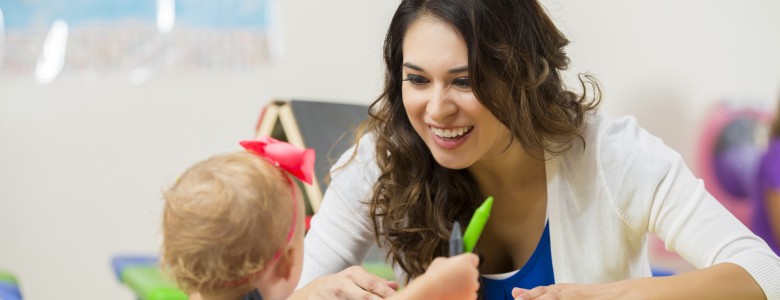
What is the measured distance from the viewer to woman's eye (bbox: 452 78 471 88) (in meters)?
1.14

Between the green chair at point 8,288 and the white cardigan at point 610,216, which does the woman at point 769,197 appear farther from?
the green chair at point 8,288

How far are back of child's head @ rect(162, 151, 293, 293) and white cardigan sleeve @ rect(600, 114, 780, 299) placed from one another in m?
0.52

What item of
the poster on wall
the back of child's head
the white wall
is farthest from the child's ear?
the poster on wall

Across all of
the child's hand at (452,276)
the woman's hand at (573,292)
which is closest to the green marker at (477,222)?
the child's hand at (452,276)

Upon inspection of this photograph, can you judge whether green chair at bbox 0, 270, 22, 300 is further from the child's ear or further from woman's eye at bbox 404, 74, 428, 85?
woman's eye at bbox 404, 74, 428, 85

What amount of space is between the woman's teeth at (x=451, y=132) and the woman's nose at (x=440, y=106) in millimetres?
26

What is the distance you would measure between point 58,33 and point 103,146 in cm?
40

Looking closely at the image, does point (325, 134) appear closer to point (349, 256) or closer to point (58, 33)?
point (349, 256)

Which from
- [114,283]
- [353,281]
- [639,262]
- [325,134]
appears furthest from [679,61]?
[353,281]

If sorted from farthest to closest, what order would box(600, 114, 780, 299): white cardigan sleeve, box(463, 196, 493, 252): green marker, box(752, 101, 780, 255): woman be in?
box(752, 101, 780, 255): woman → box(600, 114, 780, 299): white cardigan sleeve → box(463, 196, 493, 252): green marker

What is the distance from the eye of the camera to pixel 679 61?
122 inches

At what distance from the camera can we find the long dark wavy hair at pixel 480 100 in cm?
115

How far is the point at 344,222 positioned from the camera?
4.52 ft

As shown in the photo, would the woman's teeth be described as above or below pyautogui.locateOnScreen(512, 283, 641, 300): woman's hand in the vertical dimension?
above
